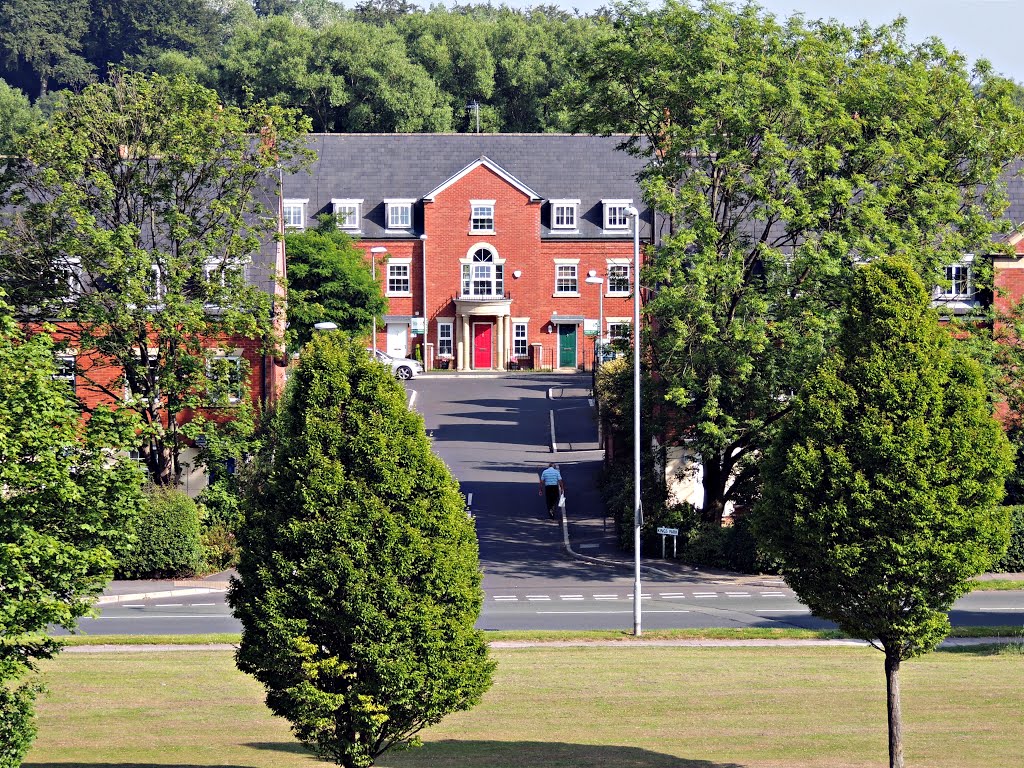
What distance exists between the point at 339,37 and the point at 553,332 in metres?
31.3

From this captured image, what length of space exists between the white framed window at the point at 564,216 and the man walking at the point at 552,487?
32.4 m

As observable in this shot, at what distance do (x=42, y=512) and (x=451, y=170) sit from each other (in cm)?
6129

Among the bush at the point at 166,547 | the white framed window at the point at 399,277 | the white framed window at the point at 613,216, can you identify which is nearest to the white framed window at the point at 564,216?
the white framed window at the point at 613,216

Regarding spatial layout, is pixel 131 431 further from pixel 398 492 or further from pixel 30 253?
pixel 30 253

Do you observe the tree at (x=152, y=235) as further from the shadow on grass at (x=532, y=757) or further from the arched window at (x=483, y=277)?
the arched window at (x=483, y=277)

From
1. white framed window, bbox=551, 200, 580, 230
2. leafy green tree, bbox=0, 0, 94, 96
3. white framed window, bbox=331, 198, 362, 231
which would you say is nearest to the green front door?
white framed window, bbox=551, 200, 580, 230

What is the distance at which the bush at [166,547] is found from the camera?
38188 mm

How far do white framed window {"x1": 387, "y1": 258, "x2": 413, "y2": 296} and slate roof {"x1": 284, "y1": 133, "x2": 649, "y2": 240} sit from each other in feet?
5.22

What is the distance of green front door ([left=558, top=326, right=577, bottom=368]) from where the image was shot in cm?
7712

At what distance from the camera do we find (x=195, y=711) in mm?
22734

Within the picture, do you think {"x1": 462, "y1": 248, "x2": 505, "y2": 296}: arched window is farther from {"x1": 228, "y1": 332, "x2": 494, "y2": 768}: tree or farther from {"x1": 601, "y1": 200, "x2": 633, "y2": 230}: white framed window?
{"x1": 228, "y1": 332, "x2": 494, "y2": 768}: tree

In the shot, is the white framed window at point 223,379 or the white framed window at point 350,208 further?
the white framed window at point 350,208

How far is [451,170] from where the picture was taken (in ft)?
250

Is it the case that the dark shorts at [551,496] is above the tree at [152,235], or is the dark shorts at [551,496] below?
below
